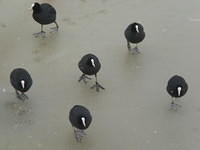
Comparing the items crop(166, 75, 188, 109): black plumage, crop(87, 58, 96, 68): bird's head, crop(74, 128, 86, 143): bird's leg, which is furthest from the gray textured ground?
crop(87, 58, 96, 68): bird's head

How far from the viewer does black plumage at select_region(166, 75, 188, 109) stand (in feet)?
20.0

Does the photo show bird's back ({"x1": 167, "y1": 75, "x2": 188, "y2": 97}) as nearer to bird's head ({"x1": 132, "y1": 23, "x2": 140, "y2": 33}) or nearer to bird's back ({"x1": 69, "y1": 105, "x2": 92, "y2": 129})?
bird's head ({"x1": 132, "y1": 23, "x2": 140, "y2": 33})

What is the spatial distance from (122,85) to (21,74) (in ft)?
4.10

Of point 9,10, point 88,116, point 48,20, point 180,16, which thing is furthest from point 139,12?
point 88,116

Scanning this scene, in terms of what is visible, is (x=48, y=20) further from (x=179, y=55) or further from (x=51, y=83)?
(x=179, y=55)

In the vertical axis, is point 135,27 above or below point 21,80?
above

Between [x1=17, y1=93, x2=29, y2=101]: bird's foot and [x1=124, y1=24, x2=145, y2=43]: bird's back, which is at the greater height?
[x1=124, y1=24, x2=145, y2=43]: bird's back

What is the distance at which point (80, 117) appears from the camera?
579 centimetres

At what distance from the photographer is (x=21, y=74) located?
6.25 meters

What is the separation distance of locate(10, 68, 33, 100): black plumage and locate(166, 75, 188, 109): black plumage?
161 cm

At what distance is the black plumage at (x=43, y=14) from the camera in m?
7.07

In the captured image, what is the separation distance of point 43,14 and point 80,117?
73.4 inches

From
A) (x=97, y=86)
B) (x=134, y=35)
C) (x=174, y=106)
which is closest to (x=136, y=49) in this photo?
(x=134, y=35)

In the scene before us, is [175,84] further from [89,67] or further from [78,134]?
[78,134]
